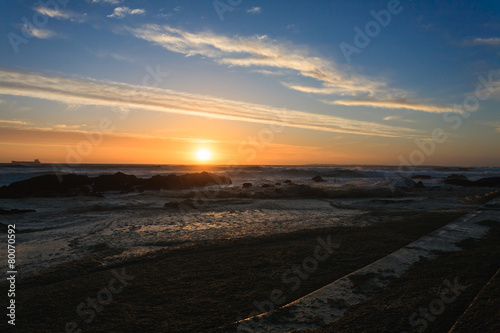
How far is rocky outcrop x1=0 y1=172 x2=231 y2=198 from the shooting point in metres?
14.9

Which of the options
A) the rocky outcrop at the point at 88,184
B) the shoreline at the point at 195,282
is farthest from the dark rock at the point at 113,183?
the shoreline at the point at 195,282

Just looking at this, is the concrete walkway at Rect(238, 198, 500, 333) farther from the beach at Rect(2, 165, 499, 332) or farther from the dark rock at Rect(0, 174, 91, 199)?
the dark rock at Rect(0, 174, 91, 199)

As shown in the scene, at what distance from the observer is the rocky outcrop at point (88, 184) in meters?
14.9

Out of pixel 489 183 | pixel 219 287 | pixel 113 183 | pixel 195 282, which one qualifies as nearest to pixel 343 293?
pixel 219 287

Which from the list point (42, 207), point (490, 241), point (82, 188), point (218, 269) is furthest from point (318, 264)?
point (82, 188)

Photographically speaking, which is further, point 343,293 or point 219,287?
point 219,287

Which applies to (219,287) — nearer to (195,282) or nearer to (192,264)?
(195,282)

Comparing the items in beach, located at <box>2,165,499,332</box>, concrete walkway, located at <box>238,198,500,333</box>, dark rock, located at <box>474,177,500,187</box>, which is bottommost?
beach, located at <box>2,165,499,332</box>

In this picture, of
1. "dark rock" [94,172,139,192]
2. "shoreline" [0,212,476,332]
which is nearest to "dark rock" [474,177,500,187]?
"shoreline" [0,212,476,332]

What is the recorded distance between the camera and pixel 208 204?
1187cm

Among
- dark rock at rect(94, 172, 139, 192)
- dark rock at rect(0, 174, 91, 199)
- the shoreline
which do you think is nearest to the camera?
the shoreline

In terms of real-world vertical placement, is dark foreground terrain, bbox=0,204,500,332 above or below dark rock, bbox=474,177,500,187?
below

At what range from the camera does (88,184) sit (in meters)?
18.8

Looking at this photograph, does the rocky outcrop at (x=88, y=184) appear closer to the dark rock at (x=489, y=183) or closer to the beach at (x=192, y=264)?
the beach at (x=192, y=264)
